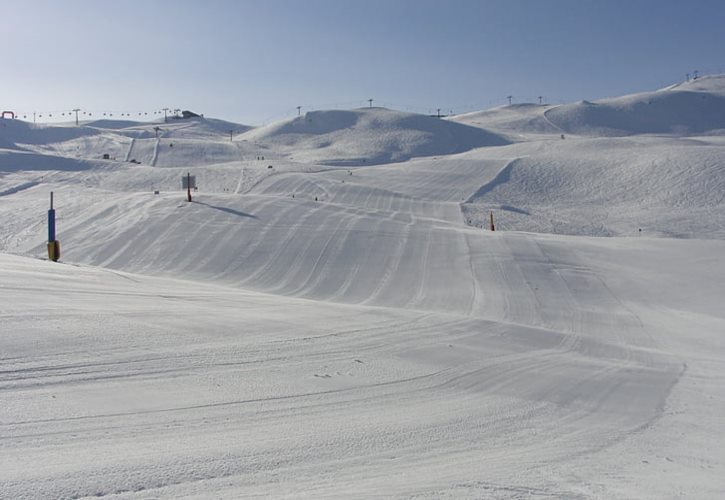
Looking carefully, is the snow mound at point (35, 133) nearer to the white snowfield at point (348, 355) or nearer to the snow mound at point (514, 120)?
the snow mound at point (514, 120)

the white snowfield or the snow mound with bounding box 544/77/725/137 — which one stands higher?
the snow mound with bounding box 544/77/725/137

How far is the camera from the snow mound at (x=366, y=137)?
205 feet

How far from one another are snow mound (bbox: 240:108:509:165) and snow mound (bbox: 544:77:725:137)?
1865cm

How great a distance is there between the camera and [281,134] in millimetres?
77812

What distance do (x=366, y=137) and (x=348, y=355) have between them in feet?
211

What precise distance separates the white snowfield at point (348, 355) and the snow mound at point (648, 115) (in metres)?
59.8

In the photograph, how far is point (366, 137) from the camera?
7094 cm

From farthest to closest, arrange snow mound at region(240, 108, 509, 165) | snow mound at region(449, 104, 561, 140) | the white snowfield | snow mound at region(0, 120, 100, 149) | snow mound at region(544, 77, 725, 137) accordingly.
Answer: snow mound at region(449, 104, 561, 140) → snow mound at region(544, 77, 725, 137) → snow mound at region(0, 120, 100, 149) → snow mound at region(240, 108, 509, 165) → the white snowfield

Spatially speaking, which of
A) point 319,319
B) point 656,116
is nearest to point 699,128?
point 656,116

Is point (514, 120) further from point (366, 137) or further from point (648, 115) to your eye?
point (366, 137)

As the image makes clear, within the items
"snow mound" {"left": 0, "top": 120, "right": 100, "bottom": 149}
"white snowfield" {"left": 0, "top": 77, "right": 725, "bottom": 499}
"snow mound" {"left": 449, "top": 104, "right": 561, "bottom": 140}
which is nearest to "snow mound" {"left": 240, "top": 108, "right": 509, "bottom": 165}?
"snow mound" {"left": 449, "top": 104, "right": 561, "bottom": 140}

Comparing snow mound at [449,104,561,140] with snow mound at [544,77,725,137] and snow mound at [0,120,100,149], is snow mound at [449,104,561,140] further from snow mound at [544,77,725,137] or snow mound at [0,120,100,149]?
snow mound at [0,120,100,149]

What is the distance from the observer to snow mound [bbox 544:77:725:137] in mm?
84375

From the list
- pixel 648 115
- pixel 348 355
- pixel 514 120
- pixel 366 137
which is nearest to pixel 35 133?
pixel 366 137
